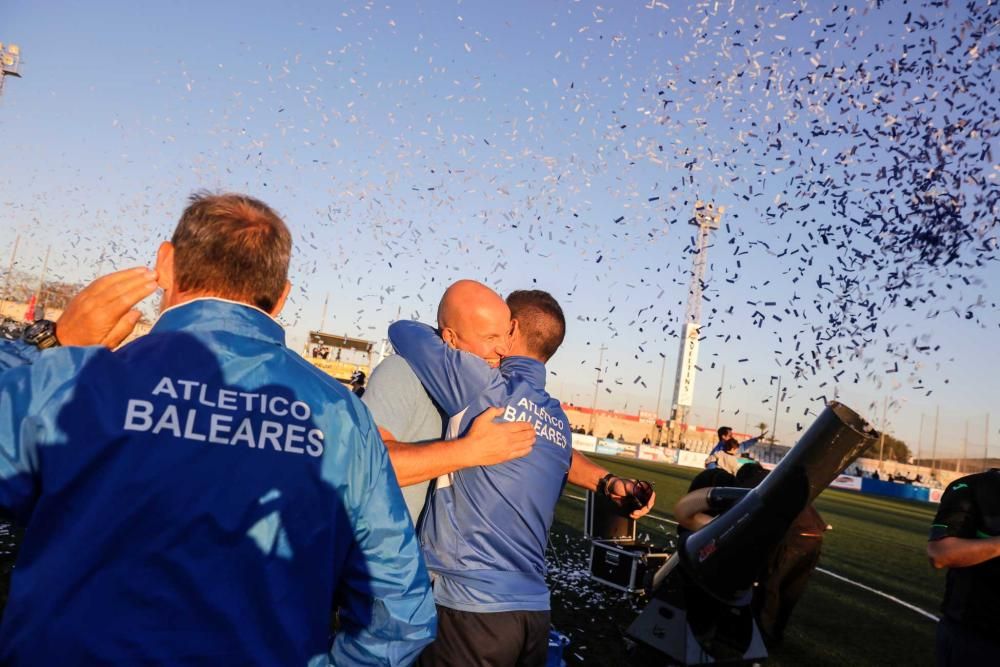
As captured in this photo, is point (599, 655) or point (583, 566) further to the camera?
point (583, 566)

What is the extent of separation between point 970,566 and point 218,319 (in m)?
3.73

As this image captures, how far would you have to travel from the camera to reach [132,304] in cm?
165

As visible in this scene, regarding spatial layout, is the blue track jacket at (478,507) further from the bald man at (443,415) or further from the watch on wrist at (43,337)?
the watch on wrist at (43,337)

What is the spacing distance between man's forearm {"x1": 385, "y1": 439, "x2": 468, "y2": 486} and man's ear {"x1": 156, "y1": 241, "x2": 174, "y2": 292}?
0.94 meters

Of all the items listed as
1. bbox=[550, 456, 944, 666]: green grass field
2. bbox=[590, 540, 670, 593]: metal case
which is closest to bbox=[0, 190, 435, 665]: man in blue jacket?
bbox=[550, 456, 944, 666]: green grass field

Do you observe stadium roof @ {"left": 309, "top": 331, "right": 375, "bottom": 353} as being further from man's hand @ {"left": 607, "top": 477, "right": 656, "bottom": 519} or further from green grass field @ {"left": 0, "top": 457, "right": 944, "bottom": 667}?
man's hand @ {"left": 607, "top": 477, "right": 656, "bottom": 519}

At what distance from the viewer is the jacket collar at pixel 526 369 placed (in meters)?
3.16

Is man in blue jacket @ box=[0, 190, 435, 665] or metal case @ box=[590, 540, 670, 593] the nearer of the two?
man in blue jacket @ box=[0, 190, 435, 665]

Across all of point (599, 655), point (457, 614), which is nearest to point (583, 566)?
point (599, 655)

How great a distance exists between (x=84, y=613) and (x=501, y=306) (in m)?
1.86

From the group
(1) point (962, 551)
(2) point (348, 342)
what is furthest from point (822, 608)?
(2) point (348, 342)

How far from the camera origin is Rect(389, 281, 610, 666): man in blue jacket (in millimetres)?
2688

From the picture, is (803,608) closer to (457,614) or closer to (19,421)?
(457,614)

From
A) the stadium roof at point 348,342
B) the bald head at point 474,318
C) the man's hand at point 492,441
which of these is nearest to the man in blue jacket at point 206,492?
the man's hand at point 492,441
